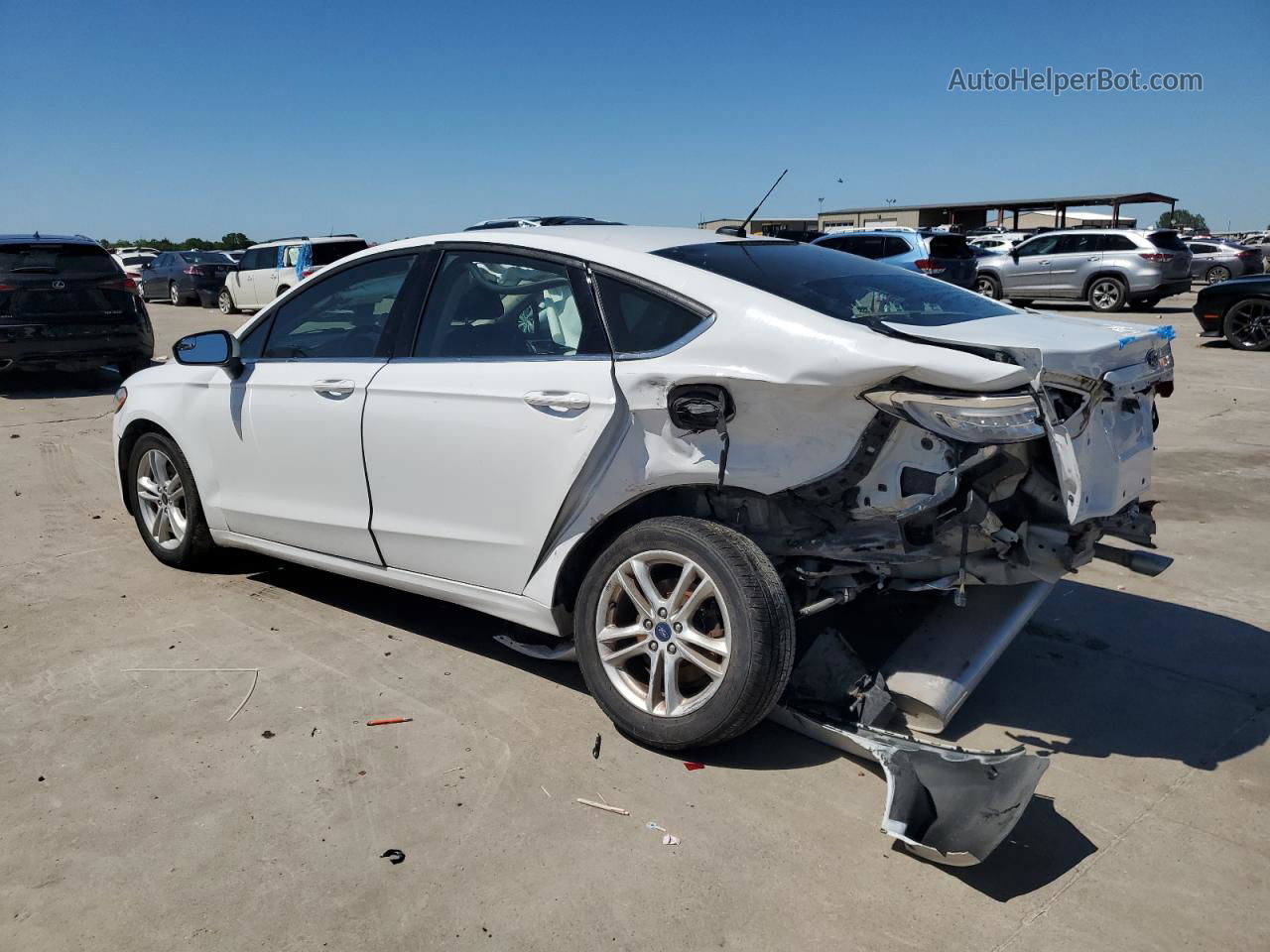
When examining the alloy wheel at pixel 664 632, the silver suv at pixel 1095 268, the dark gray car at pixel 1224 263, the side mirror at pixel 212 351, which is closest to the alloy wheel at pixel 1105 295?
the silver suv at pixel 1095 268

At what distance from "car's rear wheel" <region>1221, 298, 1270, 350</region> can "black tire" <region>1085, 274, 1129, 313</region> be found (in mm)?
6836

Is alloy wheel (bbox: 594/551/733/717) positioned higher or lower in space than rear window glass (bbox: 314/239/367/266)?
lower

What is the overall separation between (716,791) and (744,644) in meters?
0.47

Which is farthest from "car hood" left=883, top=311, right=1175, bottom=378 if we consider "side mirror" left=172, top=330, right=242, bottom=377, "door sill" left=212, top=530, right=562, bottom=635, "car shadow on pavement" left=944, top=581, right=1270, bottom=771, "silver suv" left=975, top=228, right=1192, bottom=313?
"silver suv" left=975, top=228, right=1192, bottom=313

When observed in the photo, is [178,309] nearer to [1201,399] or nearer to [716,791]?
[1201,399]

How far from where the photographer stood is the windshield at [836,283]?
3.46m

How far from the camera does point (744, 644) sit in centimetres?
318

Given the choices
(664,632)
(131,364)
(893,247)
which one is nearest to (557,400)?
(664,632)

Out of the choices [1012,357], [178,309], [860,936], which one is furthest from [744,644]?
[178,309]

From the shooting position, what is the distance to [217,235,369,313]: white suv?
67.3ft

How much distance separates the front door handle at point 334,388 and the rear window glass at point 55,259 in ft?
27.6

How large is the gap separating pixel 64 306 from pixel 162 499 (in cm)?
713

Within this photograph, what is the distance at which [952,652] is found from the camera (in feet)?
11.6

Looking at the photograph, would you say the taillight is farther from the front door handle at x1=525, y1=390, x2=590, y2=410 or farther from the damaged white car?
the front door handle at x1=525, y1=390, x2=590, y2=410
